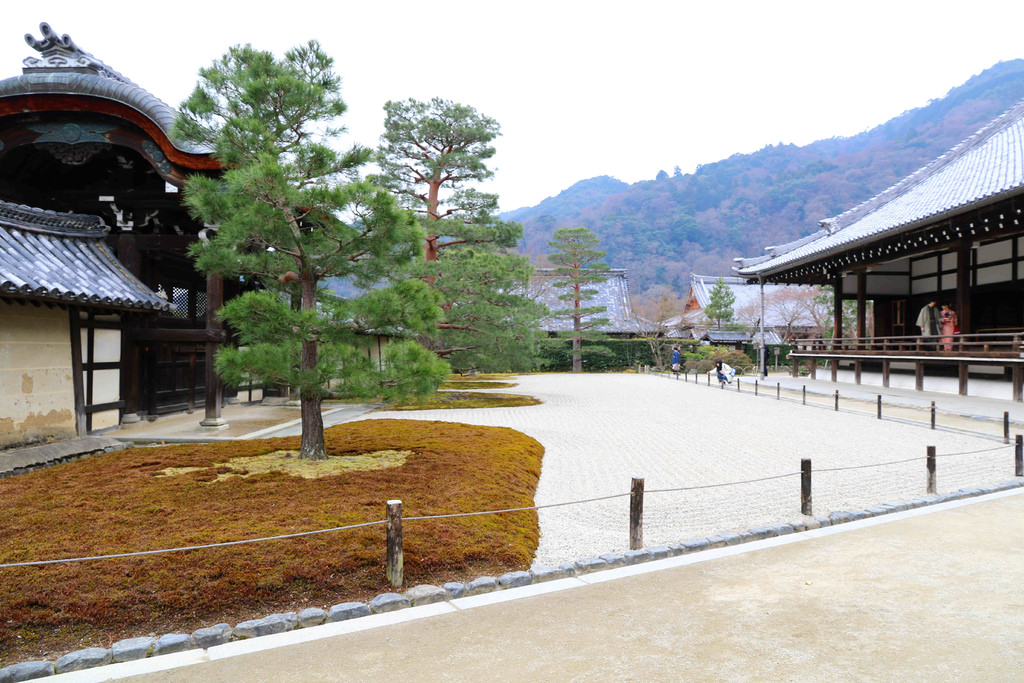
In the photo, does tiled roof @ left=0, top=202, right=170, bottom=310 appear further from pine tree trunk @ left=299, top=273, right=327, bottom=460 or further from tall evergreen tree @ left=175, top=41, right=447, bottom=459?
pine tree trunk @ left=299, top=273, right=327, bottom=460

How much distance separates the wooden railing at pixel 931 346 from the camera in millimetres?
13852

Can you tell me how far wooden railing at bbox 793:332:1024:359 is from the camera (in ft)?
45.4

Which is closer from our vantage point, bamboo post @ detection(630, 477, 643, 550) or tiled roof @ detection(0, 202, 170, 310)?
bamboo post @ detection(630, 477, 643, 550)

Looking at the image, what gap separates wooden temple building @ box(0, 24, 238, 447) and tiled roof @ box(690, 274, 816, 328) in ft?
112

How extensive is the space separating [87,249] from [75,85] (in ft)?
8.25

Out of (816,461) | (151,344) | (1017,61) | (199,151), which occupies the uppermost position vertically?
(1017,61)

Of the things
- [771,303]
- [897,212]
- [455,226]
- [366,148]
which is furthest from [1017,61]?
[366,148]

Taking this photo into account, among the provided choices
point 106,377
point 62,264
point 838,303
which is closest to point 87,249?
point 62,264

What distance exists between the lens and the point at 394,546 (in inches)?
148

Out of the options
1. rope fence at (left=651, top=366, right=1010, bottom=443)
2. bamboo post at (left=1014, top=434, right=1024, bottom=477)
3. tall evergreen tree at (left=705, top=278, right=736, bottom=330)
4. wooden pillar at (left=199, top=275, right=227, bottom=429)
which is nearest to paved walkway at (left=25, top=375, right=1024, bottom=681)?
bamboo post at (left=1014, top=434, right=1024, bottom=477)

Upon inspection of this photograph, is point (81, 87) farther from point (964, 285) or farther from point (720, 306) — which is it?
point (720, 306)

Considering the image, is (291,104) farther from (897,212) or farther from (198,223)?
(897,212)

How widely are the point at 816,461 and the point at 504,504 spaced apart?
508 cm

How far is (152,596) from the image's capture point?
3.40 m
